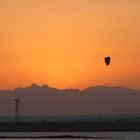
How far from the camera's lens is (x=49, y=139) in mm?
172000

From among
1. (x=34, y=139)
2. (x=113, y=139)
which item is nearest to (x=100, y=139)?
(x=113, y=139)

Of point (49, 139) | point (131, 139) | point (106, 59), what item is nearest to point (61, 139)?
point (49, 139)

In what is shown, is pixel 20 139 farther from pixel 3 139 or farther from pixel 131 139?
pixel 131 139

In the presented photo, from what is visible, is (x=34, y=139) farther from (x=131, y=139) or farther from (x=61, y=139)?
(x=131, y=139)

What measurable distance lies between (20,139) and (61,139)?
9.71m

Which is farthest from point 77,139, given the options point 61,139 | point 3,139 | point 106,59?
point 106,59

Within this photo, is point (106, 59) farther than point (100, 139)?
No

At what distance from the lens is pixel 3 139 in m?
169

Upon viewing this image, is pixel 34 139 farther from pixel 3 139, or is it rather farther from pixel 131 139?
pixel 131 139

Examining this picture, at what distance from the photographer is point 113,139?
171625mm

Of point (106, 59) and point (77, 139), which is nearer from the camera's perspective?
point (106, 59)

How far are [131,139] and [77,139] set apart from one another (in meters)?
12.5

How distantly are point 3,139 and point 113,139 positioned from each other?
2512cm

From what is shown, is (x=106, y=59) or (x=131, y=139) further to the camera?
(x=131, y=139)
